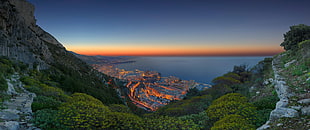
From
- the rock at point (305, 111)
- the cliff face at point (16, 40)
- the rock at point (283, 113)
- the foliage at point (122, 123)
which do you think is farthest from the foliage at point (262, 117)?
the cliff face at point (16, 40)

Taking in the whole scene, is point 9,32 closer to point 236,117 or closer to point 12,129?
point 12,129

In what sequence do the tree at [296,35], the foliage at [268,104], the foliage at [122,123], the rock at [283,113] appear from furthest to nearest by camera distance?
the tree at [296,35] < the foliage at [268,104] < the foliage at [122,123] < the rock at [283,113]

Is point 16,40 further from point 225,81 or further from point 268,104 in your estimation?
point 225,81

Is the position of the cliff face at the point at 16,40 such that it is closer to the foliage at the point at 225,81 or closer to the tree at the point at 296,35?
the foliage at the point at 225,81

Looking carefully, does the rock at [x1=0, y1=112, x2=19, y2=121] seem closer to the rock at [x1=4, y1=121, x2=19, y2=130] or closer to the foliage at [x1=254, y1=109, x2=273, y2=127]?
the rock at [x1=4, y1=121, x2=19, y2=130]

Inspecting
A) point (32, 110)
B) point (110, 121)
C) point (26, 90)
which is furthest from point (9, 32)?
point (110, 121)
